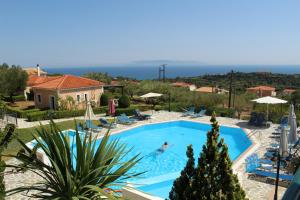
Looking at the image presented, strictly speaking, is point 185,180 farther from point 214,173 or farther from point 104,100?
point 104,100

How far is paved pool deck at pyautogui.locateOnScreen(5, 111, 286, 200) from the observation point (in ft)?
32.9

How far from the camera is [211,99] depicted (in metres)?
29.3

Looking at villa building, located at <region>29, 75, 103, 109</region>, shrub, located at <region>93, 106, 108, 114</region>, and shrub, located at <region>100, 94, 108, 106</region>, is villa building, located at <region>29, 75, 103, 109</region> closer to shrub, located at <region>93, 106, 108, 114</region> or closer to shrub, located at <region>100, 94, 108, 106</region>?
shrub, located at <region>100, 94, 108, 106</region>

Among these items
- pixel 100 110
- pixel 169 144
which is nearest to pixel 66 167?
pixel 169 144

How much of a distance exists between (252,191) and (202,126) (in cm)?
1270

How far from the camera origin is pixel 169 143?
19375 millimetres

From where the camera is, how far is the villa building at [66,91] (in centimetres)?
2777

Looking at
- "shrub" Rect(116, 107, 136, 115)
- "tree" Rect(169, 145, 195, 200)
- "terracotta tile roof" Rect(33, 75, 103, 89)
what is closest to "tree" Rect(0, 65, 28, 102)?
"terracotta tile roof" Rect(33, 75, 103, 89)

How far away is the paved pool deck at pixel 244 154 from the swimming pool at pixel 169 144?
0.63 meters

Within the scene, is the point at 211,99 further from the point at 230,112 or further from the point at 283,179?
the point at 283,179

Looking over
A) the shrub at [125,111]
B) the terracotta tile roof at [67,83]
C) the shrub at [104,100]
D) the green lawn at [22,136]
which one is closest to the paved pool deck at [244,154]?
the green lawn at [22,136]

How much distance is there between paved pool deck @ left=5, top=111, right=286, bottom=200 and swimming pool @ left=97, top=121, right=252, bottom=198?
651 millimetres

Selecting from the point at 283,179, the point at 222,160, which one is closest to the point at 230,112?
the point at 283,179

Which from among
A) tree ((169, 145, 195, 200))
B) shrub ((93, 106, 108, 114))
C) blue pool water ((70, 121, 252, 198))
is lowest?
blue pool water ((70, 121, 252, 198))
